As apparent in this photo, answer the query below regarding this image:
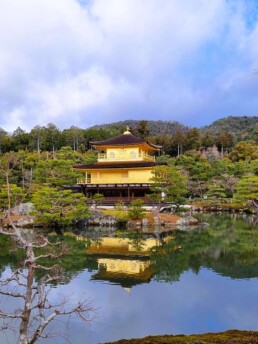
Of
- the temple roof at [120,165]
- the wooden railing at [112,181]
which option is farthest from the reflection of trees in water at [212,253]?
the temple roof at [120,165]

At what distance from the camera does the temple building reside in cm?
3014

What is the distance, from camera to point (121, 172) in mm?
31469

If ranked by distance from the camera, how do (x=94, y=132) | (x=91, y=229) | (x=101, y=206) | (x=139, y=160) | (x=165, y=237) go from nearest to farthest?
(x=165, y=237) < (x=91, y=229) < (x=101, y=206) < (x=139, y=160) < (x=94, y=132)

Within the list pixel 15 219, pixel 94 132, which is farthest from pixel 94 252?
pixel 94 132

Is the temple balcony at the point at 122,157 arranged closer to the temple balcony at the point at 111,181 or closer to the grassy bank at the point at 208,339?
the temple balcony at the point at 111,181

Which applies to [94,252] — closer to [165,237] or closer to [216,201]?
[165,237]

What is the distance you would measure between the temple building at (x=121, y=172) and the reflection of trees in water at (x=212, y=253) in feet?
28.0

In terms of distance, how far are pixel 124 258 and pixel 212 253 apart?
3929mm

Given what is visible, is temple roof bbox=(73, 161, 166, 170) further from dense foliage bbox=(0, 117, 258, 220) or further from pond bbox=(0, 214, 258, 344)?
pond bbox=(0, 214, 258, 344)

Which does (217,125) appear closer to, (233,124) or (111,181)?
(233,124)

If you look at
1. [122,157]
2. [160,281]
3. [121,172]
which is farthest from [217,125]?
[160,281]

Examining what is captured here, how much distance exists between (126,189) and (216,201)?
944 cm

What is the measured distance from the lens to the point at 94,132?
186 ft

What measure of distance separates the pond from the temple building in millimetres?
9423
